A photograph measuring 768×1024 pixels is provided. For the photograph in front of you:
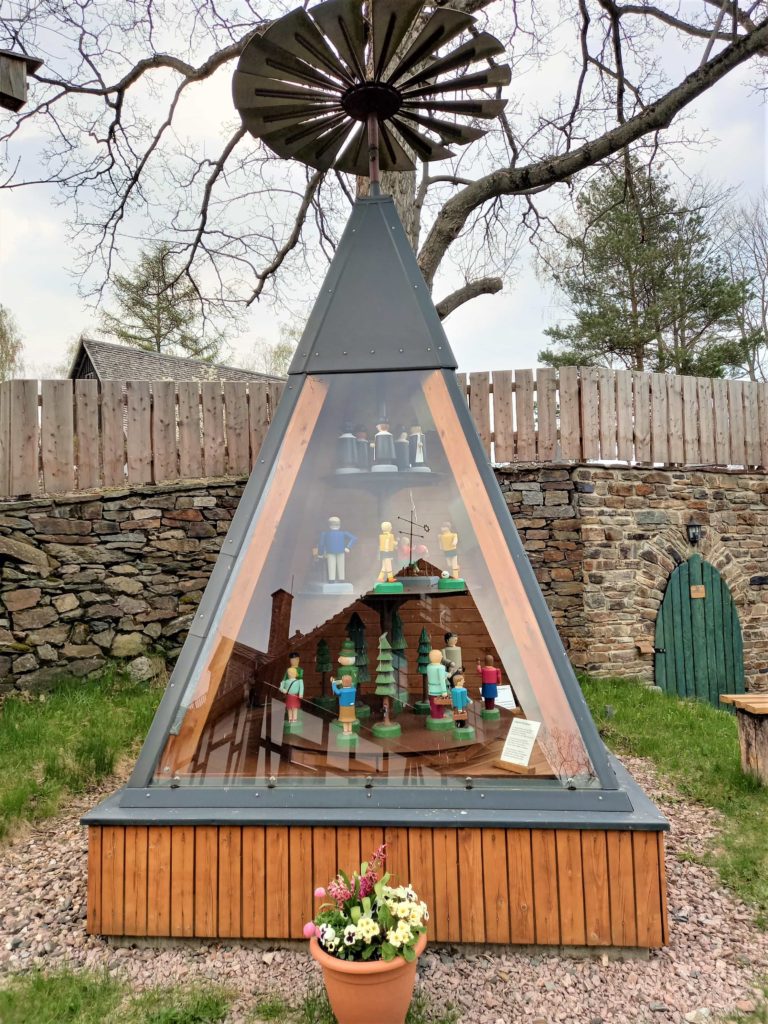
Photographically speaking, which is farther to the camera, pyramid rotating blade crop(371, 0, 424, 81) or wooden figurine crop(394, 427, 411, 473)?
wooden figurine crop(394, 427, 411, 473)

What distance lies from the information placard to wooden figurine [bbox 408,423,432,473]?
1.11 meters

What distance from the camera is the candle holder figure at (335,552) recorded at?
2.86 metres

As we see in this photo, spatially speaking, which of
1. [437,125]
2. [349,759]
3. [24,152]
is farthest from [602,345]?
[349,759]

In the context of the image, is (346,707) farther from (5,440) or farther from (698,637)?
(698,637)

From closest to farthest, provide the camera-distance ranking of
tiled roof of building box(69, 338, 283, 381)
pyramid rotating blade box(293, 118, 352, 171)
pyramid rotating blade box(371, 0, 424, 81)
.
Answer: pyramid rotating blade box(371, 0, 424, 81), pyramid rotating blade box(293, 118, 352, 171), tiled roof of building box(69, 338, 283, 381)

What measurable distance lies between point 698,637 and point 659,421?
91.3 inches

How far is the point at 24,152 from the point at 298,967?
8.21 meters

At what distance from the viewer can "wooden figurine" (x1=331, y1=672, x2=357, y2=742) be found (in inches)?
107

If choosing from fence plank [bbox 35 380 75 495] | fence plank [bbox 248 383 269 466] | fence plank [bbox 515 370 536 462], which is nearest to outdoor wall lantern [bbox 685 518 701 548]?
fence plank [bbox 515 370 536 462]

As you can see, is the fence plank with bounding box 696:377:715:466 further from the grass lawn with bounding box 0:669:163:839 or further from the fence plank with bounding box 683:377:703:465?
the grass lawn with bounding box 0:669:163:839

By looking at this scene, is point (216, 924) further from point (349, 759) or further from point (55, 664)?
point (55, 664)

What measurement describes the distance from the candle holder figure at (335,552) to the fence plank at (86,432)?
11.9 ft

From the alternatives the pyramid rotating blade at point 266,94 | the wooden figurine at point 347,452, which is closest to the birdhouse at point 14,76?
the pyramid rotating blade at point 266,94

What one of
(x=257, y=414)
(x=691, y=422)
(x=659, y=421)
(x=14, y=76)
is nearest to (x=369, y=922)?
(x=14, y=76)
